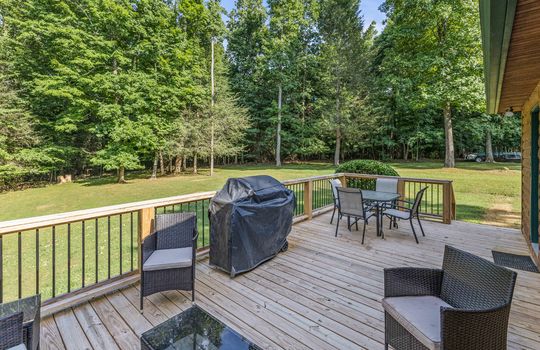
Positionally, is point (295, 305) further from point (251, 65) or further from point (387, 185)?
point (251, 65)

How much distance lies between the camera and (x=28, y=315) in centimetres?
147

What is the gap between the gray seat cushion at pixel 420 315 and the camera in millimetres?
1426

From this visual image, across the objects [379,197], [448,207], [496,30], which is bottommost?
[448,207]

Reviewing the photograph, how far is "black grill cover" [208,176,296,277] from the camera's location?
292 cm

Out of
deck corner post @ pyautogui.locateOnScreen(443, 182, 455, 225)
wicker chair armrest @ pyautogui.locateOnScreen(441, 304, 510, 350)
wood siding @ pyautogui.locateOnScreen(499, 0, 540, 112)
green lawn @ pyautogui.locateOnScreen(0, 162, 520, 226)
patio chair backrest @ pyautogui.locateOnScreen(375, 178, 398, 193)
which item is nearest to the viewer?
wicker chair armrest @ pyautogui.locateOnScreen(441, 304, 510, 350)

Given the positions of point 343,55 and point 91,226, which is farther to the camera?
point 343,55

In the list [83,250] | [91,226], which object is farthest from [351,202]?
[91,226]

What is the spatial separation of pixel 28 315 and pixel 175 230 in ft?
4.63

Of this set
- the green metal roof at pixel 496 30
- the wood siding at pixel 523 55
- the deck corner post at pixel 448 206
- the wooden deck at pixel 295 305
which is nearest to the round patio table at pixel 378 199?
the wooden deck at pixel 295 305

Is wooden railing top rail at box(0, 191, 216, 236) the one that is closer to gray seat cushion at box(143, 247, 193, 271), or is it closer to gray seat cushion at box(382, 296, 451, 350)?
gray seat cushion at box(143, 247, 193, 271)

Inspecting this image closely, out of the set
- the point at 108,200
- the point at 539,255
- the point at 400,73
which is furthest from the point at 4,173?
the point at 400,73

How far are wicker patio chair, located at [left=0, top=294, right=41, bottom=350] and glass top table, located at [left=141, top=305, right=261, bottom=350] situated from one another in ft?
1.91

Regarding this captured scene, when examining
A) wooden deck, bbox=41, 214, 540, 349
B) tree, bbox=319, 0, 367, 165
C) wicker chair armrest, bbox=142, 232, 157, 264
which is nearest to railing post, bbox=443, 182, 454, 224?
wooden deck, bbox=41, 214, 540, 349

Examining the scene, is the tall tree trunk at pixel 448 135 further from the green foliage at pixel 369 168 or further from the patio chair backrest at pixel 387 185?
the patio chair backrest at pixel 387 185
